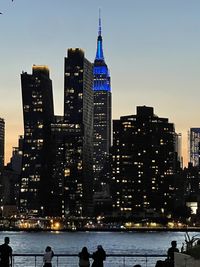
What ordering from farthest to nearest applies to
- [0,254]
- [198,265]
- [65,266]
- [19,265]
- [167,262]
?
[19,265]
[65,266]
[0,254]
[167,262]
[198,265]

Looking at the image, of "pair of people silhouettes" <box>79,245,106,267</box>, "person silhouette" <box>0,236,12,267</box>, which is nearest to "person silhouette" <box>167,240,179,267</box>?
"pair of people silhouettes" <box>79,245,106,267</box>

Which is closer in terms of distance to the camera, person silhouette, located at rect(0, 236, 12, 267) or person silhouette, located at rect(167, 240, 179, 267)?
person silhouette, located at rect(167, 240, 179, 267)

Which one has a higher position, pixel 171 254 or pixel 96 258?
pixel 171 254

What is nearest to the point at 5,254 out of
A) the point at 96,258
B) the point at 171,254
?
the point at 96,258

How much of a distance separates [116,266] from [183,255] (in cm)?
5120

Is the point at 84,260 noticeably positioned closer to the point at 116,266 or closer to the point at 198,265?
the point at 198,265

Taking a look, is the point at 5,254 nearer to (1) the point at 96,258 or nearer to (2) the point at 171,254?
(1) the point at 96,258

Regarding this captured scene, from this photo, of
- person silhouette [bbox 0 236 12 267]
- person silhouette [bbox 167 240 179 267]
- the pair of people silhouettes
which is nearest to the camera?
→ person silhouette [bbox 167 240 179 267]

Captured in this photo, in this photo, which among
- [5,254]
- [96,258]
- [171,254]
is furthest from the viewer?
[96,258]

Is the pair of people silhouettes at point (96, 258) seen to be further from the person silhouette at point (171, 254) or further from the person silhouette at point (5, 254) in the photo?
the person silhouette at point (5, 254)

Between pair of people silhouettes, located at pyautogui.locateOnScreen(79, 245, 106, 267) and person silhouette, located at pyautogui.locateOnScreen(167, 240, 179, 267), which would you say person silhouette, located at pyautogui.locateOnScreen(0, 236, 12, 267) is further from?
person silhouette, located at pyautogui.locateOnScreen(167, 240, 179, 267)

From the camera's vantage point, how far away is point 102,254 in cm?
2673

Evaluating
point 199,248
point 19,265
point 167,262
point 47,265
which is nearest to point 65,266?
point 19,265

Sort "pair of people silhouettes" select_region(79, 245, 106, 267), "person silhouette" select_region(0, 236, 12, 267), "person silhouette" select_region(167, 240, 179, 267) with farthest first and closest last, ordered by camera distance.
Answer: "pair of people silhouettes" select_region(79, 245, 106, 267) < "person silhouette" select_region(0, 236, 12, 267) < "person silhouette" select_region(167, 240, 179, 267)
